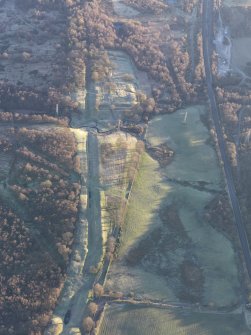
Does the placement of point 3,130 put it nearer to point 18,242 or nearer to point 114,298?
point 18,242

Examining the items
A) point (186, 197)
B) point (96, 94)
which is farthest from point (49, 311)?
point (96, 94)

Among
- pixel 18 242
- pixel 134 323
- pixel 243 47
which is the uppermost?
pixel 243 47

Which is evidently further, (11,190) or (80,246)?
(11,190)

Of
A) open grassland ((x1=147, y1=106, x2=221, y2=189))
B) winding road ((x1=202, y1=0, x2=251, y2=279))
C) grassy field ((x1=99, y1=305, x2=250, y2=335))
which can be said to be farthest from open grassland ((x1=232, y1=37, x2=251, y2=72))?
grassy field ((x1=99, y1=305, x2=250, y2=335))

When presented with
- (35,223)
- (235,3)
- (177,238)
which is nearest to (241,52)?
(235,3)

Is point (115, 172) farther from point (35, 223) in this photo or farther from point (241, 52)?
point (241, 52)

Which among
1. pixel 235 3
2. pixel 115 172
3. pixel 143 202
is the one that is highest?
pixel 235 3
